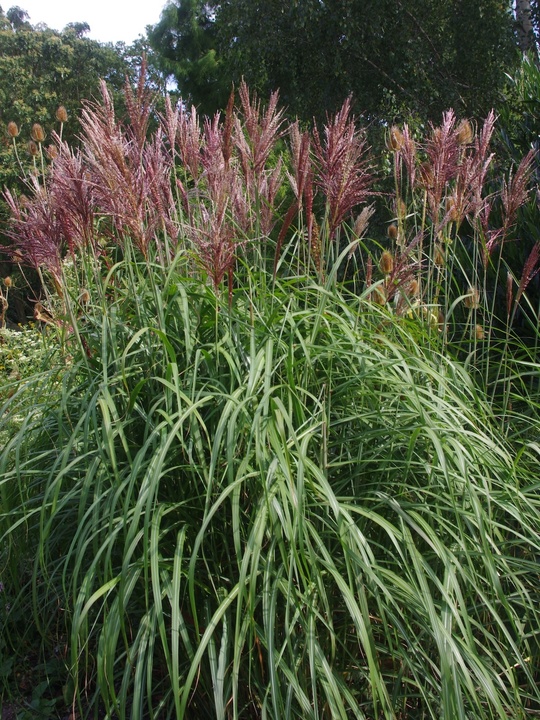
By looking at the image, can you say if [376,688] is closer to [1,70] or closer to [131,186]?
[131,186]

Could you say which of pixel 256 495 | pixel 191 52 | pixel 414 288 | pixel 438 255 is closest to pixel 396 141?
pixel 438 255

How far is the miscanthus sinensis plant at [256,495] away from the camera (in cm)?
171

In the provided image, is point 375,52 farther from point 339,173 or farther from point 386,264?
point 339,173

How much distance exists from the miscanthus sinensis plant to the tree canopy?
11.7m

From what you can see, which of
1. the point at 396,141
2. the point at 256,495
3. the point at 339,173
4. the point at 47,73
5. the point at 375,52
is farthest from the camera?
the point at 47,73

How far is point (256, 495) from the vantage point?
1901 millimetres

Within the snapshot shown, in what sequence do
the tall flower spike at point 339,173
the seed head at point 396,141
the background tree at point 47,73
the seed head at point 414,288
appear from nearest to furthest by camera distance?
the tall flower spike at point 339,173, the seed head at point 396,141, the seed head at point 414,288, the background tree at point 47,73

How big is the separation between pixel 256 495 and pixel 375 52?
1311 centimetres

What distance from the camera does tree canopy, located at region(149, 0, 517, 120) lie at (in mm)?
12977

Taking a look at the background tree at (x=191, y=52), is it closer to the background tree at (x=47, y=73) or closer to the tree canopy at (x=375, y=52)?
the background tree at (x=47, y=73)

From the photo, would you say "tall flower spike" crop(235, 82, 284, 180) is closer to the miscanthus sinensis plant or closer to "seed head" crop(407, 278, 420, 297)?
the miscanthus sinensis plant

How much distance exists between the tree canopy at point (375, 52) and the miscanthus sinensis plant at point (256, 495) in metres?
11.7

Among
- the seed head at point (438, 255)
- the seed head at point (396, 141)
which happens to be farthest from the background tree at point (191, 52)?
the seed head at point (438, 255)

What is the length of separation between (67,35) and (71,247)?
24.0 m
